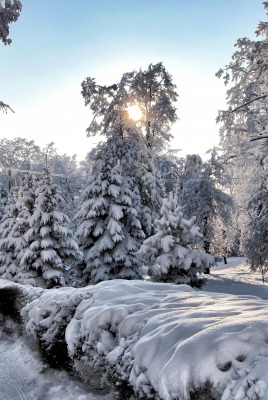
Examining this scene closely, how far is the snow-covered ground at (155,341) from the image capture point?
326cm

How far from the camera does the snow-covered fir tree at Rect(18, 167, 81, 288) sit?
16438 millimetres

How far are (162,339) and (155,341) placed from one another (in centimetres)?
11

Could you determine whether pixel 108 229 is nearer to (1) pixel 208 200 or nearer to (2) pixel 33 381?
(2) pixel 33 381

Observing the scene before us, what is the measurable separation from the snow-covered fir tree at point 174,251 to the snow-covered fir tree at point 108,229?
11.0 feet

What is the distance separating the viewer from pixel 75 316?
642cm

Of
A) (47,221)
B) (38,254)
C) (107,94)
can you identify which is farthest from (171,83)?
(38,254)

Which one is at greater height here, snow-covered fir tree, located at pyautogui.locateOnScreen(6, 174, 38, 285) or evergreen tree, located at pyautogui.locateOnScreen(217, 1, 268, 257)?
evergreen tree, located at pyautogui.locateOnScreen(217, 1, 268, 257)

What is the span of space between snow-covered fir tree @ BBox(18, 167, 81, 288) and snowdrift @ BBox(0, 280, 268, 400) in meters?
9.15

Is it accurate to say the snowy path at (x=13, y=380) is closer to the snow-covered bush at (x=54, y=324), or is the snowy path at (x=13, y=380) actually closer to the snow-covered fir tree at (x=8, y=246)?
the snow-covered bush at (x=54, y=324)

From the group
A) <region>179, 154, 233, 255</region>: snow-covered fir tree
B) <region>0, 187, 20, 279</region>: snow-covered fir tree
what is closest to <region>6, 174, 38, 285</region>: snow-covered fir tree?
<region>0, 187, 20, 279</region>: snow-covered fir tree

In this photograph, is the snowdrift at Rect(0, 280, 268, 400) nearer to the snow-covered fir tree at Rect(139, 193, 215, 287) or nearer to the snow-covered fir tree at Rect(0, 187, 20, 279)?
the snow-covered fir tree at Rect(139, 193, 215, 287)

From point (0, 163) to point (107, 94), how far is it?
98.4ft

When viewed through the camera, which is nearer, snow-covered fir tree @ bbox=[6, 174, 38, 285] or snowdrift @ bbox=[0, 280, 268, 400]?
snowdrift @ bbox=[0, 280, 268, 400]

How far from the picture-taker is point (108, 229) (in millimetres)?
16969
